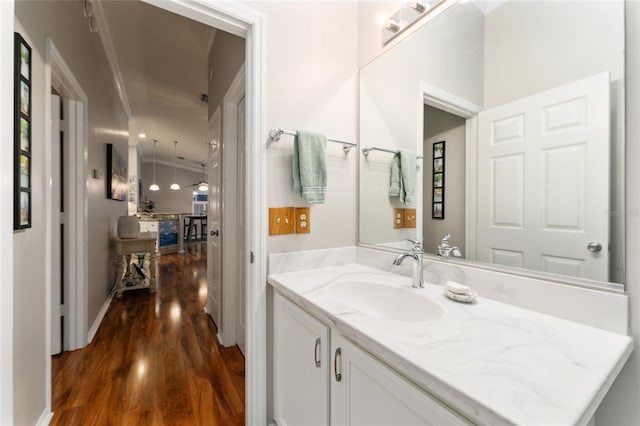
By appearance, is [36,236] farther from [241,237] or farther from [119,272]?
[119,272]

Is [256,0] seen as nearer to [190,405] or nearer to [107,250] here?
[190,405]

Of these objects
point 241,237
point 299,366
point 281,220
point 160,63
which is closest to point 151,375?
point 241,237

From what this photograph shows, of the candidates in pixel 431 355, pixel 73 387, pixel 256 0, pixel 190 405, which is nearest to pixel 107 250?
pixel 73 387

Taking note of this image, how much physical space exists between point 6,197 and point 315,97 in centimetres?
133

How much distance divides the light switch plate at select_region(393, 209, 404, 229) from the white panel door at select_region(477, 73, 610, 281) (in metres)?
0.42

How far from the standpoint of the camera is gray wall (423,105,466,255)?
3.88 feet

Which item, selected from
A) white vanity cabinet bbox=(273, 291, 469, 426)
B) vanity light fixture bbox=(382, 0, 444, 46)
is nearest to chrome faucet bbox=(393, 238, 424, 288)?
white vanity cabinet bbox=(273, 291, 469, 426)

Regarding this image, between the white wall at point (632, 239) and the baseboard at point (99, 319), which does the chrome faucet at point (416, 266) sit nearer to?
the white wall at point (632, 239)

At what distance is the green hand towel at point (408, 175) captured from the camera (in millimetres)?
1403

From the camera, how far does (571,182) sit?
842 mm

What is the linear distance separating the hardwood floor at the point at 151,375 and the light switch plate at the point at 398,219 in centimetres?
136

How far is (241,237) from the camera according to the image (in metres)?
2.15

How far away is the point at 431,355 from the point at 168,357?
2.15m

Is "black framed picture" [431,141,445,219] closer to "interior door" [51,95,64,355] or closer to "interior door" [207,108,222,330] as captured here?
"interior door" [207,108,222,330]
